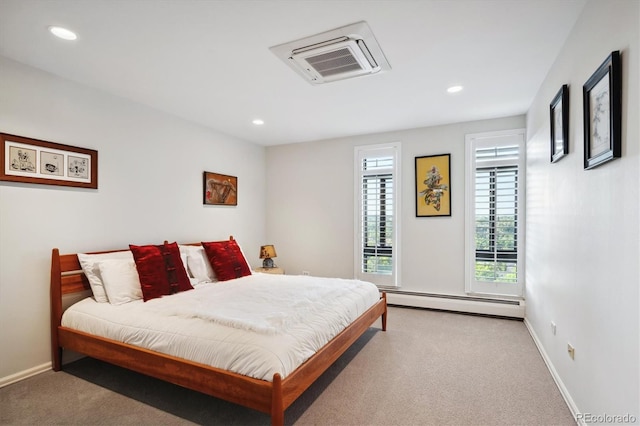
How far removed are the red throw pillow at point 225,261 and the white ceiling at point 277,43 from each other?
5.42ft

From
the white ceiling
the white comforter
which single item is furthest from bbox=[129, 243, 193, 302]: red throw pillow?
the white ceiling

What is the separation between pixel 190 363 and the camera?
214cm

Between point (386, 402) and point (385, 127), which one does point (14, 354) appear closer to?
point (386, 402)

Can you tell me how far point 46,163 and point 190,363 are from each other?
86.7 inches

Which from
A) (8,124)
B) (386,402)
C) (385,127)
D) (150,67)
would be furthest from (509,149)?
(8,124)

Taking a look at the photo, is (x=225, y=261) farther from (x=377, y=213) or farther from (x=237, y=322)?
(x=377, y=213)

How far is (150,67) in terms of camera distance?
283 cm

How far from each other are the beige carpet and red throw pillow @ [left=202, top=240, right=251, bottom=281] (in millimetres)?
1384

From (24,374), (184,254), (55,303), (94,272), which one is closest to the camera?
(24,374)

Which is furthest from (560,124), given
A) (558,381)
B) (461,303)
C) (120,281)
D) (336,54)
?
(120,281)

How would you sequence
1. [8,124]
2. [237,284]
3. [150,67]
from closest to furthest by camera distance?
[8,124] < [150,67] < [237,284]

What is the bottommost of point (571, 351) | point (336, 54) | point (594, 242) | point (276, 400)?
point (276, 400)

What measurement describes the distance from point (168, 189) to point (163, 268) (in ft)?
3.90

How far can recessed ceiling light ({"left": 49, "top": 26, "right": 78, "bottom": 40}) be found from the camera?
2.26 meters
